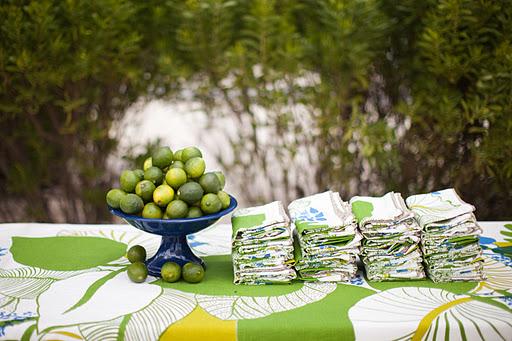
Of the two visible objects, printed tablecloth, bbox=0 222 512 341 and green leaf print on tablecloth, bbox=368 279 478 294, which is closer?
printed tablecloth, bbox=0 222 512 341

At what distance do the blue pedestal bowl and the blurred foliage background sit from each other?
157 cm

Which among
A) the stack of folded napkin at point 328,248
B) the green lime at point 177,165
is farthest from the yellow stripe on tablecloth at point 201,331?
the green lime at point 177,165

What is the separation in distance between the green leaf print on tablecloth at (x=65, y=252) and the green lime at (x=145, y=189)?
0.33 meters

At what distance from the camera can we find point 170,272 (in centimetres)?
169

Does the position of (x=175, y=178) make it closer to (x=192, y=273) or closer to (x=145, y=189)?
(x=145, y=189)

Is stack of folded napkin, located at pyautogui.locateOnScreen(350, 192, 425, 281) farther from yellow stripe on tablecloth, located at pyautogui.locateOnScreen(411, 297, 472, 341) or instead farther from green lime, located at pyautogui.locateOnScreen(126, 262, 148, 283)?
green lime, located at pyautogui.locateOnScreen(126, 262, 148, 283)

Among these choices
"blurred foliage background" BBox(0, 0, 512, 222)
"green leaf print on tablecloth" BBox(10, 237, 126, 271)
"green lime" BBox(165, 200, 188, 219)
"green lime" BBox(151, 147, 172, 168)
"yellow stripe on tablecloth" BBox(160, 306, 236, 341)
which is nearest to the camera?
"yellow stripe on tablecloth" BBox(160, 306, 236, 341)

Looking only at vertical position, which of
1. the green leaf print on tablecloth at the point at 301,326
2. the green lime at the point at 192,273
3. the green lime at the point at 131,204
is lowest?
the green leaf print on tablecloth at the point at 301,326

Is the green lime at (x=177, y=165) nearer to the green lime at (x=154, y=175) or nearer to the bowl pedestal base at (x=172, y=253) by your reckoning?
the green lime at (x=154, y=175)

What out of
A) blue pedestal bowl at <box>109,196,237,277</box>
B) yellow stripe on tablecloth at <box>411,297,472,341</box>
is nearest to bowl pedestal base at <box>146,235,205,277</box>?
blue pedestal bowl at <box>109,196,237,277</box>

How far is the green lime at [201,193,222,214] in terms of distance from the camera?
5.39ft

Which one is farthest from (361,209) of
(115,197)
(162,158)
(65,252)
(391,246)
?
(65,252)

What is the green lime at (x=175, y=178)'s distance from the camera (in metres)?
1.66

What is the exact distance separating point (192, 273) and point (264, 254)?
208 millimetres
